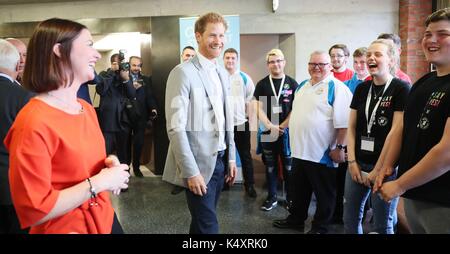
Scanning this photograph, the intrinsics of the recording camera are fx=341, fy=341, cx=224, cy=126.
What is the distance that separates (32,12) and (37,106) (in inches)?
231

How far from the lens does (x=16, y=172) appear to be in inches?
36.7

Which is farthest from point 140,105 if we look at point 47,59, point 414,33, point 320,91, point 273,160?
point 414,33

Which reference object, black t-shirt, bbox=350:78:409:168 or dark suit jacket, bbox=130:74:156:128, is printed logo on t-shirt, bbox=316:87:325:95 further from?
dark suit jacket, bbox=130:74:156:128

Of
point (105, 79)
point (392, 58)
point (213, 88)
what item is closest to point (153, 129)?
point (105, 79)

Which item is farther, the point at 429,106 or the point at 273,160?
the point at 273,160

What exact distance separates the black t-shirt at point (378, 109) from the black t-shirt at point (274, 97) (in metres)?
1.40

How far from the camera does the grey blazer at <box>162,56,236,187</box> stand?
5.81 feet

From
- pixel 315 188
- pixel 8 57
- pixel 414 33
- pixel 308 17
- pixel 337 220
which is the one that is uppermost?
pixel 308 17

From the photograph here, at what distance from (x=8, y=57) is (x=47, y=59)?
1.06 meters

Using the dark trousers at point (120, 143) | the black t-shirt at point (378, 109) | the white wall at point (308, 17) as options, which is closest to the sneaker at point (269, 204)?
the black t-shirt at point (378, 109)

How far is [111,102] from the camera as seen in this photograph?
4.41 metres

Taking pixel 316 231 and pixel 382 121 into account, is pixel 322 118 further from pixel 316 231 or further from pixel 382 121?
pixel 316 231

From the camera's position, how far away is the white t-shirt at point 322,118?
8.75 feet

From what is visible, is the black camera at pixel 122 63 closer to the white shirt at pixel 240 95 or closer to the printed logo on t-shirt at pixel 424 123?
the white shirt at pixel 240 95
